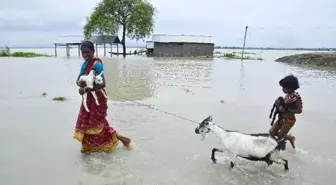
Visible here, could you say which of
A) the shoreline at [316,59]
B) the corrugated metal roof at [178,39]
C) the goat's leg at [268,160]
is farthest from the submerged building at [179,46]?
the goat's leg at [268,160]

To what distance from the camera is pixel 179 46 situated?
47875mm

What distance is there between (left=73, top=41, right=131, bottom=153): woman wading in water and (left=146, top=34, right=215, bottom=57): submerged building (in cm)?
4303

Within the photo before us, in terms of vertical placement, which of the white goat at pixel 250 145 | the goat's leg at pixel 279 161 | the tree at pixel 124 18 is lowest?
the goat's leg at pixel 279 161

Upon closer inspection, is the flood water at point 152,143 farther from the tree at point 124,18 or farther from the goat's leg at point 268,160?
the tree at point 124,18

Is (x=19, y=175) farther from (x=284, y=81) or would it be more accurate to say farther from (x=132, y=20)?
(x=132, y=20)

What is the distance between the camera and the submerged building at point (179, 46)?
47.8 metres

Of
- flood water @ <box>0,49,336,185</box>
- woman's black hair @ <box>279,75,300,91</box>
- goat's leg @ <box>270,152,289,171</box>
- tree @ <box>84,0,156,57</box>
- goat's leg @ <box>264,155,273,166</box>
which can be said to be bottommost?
flood water @ <box>0,49,336,185</box>

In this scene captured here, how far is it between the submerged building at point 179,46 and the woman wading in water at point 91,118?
43.0 meters

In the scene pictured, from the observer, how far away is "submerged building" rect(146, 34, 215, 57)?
1884 inches

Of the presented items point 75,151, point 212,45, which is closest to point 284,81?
point 75,151

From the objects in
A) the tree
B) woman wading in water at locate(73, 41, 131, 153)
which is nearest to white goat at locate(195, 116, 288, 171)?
→ woman wading in water at locate(73, 41, 131, 153)

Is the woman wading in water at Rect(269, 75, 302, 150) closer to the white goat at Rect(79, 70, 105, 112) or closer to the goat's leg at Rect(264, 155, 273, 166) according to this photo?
the goat's leg at Rect(264, 155, 273, 166)

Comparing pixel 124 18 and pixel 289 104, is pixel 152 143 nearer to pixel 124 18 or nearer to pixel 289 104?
pixel 289 104

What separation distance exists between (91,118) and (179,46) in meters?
43.6
